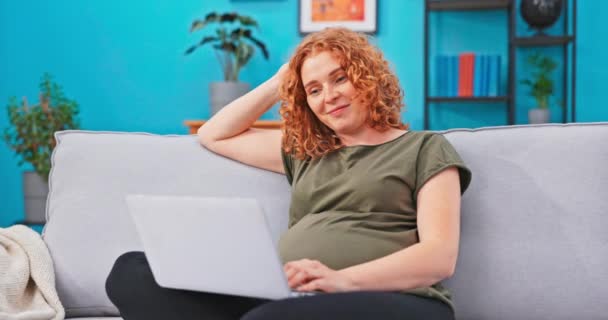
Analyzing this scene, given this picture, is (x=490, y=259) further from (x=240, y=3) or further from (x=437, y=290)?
(x=240, y=3)

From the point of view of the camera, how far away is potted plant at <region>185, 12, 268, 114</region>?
142 inches

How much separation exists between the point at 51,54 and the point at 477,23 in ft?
8.37

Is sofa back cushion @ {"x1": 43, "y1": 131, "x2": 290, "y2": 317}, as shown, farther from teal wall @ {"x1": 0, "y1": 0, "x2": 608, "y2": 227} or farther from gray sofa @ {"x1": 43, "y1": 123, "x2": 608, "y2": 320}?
teal wall @ {"x1": 0, "y1": 0, "x2": 608, "y2": 227}

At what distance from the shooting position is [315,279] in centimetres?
112

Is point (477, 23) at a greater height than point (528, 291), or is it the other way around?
point (477, 23)

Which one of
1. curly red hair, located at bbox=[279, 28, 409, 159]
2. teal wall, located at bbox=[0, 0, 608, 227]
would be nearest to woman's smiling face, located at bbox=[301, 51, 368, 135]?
curly red hair, located at bbox=[279, 28, 409, 159]

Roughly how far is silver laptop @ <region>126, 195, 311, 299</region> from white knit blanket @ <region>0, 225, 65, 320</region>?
444mm

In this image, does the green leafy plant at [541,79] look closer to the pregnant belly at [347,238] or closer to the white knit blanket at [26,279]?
the pregnant belly at [347,238]

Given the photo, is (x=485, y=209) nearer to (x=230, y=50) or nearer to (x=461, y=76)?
(x=461, y=76)

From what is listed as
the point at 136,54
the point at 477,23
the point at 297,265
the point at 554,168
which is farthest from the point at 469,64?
the point at 297,265

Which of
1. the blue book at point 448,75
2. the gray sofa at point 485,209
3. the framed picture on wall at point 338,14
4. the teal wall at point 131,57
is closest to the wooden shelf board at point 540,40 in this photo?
the blue book at point 448,75

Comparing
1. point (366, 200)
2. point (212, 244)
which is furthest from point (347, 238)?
point (212, 244)

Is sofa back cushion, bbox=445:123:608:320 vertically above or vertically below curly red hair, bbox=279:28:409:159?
below

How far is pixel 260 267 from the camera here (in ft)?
3.26
